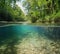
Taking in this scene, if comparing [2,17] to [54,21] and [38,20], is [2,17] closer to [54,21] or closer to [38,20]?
[38,20]

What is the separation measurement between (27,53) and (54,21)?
38.8m

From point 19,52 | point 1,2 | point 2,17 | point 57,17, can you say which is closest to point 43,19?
point 57,17

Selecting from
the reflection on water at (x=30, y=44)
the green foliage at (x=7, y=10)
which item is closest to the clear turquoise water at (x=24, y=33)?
the reflection on water at (x=30, y=44)

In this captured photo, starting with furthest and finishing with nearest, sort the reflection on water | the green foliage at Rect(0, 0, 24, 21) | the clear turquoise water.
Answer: the green foliage at Rect(0, 0, 24, 21)
the clear turquoise water
the reflection on water

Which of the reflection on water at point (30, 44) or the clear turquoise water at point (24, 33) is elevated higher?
the reflection on water at point (30, 44)

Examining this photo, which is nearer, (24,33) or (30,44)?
A: (30,44)

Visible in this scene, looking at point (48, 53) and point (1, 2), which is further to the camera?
point (1, 2)

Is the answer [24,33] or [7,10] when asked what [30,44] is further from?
[7,10]

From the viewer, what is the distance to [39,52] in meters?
9.84

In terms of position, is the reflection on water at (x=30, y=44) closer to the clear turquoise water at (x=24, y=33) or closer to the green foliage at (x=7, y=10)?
the clear turquoise water at (x=24, y=33)

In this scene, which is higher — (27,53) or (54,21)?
(27,53)

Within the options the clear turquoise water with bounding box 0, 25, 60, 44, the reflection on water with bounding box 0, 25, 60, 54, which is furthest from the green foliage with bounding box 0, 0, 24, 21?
the reflection on water with bounding box 0, 25, 60, 54

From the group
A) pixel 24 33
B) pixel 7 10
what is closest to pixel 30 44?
pixel 24 33

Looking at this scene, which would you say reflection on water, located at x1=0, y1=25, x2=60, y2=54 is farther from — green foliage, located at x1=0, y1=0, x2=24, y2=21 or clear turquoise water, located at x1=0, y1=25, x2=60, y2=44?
green foliage, located at x1=0, y1=0, x2=24, y2=21
